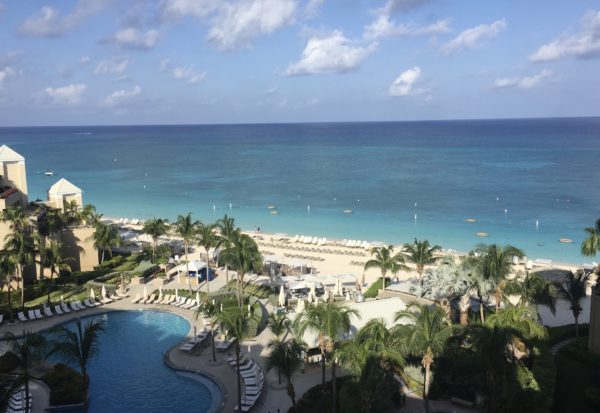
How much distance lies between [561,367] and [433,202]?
50758 millimetres

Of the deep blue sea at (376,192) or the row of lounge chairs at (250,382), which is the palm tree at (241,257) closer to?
the row of lounge chairs at (250,382)

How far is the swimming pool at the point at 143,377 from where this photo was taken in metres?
19.5

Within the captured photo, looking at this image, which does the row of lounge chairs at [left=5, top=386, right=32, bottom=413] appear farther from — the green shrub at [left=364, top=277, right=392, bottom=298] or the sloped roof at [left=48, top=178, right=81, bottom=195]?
the sloped roof at [left=48, top=178, right=81, bottom=195]

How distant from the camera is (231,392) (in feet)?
65.5

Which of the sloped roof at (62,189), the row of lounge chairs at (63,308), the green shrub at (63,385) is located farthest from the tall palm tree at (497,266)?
the sloped roof at (62,189)

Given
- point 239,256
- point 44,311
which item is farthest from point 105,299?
point 239,256

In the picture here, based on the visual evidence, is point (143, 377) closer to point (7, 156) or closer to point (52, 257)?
point (52, 257)

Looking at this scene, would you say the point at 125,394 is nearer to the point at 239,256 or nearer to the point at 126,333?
the point at 126,333

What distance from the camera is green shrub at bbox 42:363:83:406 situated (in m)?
19.0

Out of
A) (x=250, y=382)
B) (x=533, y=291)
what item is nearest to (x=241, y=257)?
(x=250, y=382)

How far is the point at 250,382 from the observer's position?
66.8 ft

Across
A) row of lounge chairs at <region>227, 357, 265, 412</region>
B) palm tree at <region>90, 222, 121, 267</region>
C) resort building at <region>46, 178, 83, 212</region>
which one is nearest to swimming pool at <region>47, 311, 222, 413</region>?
row of lounge chairs at <region>227, 357, 265, 412</region>

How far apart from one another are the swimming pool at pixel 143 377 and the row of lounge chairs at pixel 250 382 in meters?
1.19

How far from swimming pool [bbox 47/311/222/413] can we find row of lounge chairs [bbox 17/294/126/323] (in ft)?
5.21
